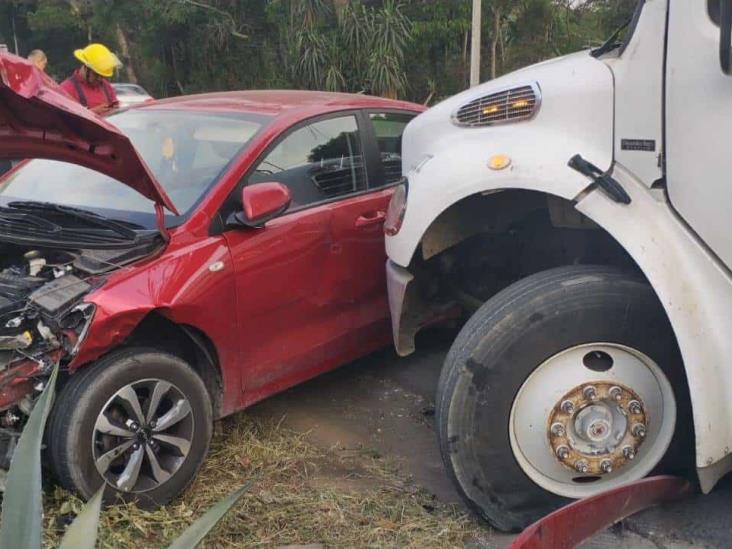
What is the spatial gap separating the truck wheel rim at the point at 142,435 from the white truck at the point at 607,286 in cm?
110

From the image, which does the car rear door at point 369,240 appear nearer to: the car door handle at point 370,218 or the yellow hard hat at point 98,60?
the car door handle at point 370,218

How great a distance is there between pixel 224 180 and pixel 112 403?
1.19 metres

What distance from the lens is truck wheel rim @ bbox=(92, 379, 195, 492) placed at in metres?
3.13

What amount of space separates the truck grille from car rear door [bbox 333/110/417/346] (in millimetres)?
1001

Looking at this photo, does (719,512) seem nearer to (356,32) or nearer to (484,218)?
(484,218)

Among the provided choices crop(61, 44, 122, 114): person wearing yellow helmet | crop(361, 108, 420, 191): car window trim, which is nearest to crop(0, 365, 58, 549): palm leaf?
crop(361, 108, 420, 191): car window trim

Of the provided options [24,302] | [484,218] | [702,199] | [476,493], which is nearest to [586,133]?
[702,199]

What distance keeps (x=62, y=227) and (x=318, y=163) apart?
1.40 meters

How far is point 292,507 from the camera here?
10.9 feet

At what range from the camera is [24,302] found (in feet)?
10.2

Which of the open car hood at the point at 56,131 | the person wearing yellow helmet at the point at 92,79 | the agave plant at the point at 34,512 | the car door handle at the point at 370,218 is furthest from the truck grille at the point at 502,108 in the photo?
the person wearing yellow helmet at the point at 92,79

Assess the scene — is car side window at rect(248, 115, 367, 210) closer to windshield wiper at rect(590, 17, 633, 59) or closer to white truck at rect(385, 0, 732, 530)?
white truck at rect(385, 0, 732, 530)

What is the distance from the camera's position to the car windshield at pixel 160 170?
379 centimetres

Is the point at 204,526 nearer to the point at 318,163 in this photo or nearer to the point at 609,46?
the point at 609,46
